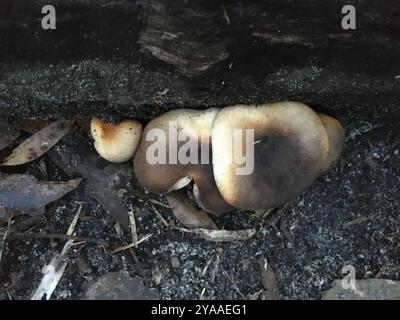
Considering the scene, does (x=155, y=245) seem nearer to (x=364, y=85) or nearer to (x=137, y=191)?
(x=137, y=191)

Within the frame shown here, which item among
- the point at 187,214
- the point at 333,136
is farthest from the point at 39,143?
the point at 333,136

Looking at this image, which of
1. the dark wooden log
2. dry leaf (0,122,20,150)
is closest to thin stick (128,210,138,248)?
the dark wooden log

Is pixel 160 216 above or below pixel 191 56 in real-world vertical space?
below

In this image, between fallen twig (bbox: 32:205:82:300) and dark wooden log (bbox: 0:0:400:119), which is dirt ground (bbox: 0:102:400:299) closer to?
fallen twig (bbox: 32:205:82:300)

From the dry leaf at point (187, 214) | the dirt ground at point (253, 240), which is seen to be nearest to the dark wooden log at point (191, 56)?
the dirt ground at point (253, 240)

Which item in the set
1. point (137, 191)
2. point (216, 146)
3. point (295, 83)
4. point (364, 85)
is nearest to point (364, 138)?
point (364, 85)

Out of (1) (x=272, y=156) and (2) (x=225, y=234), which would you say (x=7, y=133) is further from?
(1) (x=272, y=156)

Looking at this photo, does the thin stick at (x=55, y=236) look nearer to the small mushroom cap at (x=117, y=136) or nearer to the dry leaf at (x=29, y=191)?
the dry leaf at (x=29, y=191)
